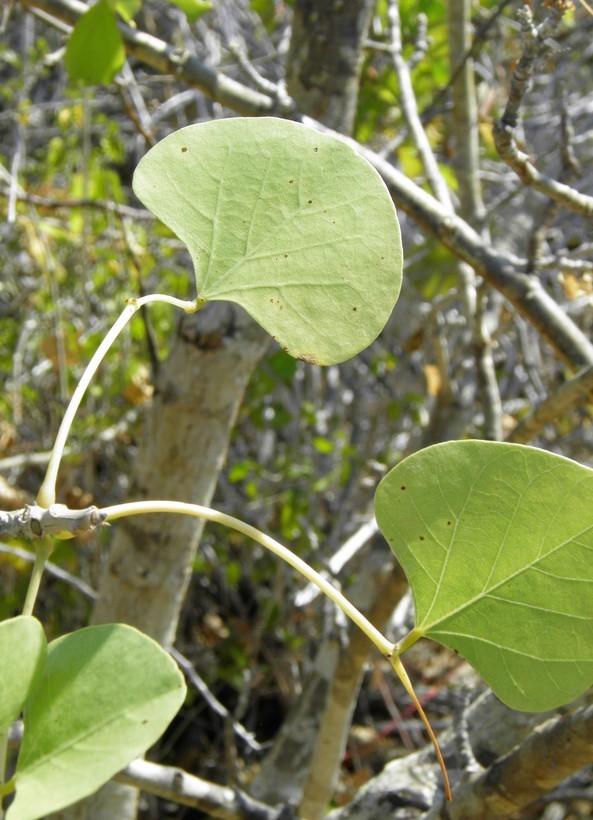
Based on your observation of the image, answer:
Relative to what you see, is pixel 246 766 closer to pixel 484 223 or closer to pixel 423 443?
pixel 423 443

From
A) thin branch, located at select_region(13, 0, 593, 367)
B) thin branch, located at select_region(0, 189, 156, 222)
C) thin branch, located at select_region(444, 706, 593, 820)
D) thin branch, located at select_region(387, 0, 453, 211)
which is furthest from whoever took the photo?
thin branch, located at select_region(0, 189, 156, 222)

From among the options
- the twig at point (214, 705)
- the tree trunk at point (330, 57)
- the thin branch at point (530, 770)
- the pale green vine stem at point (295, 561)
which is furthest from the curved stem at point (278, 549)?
the twig at point (214, 705)

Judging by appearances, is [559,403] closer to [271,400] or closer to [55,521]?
[55,521]

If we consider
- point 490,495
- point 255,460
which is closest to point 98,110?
point 255,460

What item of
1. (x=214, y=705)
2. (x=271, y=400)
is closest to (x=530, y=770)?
(x=214, y=705)

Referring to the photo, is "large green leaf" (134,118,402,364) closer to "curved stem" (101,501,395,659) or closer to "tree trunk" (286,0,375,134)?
"curved stem" (101,501,395,659)

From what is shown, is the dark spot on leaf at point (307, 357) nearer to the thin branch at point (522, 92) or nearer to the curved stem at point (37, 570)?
the curved stem at point (37, 570)

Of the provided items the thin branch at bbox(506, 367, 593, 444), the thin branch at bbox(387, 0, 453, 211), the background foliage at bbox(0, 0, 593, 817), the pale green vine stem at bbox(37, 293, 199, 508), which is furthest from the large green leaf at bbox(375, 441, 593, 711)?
the background foliage at bbox(0, 0, 593, 817)
